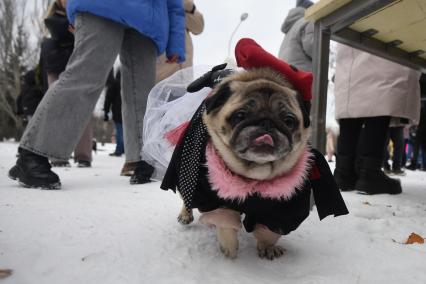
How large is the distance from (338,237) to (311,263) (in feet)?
1.20

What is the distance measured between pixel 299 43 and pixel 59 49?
2862 mm

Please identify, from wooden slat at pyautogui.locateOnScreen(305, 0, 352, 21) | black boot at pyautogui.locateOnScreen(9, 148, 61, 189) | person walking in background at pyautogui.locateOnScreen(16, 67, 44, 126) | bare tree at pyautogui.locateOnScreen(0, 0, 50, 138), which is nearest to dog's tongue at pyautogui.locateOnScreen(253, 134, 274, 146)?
wooden slat at pyautogui.locateOnScreen(305, 0, 352, 21)

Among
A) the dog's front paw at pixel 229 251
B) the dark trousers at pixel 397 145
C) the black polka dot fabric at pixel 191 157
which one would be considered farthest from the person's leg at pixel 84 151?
the dark trousers at pixel 397 145

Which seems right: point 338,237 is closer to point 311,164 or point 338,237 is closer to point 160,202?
point 311,164

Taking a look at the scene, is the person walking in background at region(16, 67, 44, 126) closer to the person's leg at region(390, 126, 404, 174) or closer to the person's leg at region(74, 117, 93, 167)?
the person's leg at region(74, 117, 93, 167)

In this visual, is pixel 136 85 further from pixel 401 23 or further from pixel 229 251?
pixel 401 23

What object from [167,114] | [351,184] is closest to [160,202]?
[167,114]

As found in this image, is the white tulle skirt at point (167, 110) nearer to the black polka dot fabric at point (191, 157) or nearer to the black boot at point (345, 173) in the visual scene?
the black polka dot fabric at point (191, 157)

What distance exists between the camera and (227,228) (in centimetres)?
140

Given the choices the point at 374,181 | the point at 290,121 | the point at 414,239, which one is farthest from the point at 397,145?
the point at 290,121

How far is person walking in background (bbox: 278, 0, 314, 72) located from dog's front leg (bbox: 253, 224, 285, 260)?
259 centimetres

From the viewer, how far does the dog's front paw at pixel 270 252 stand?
1415 mm

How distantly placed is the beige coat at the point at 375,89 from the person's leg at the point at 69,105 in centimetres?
207

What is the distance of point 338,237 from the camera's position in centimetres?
163
